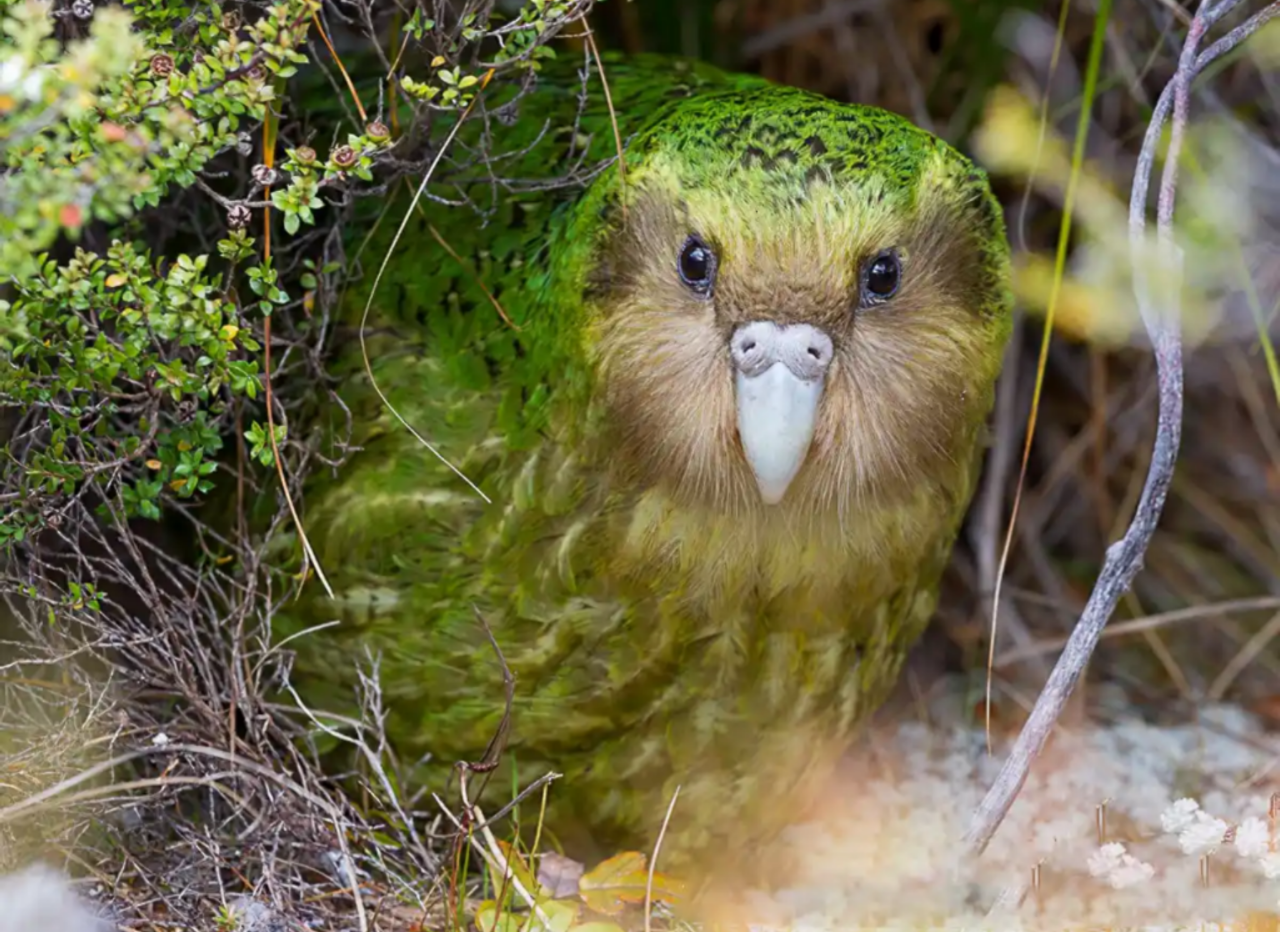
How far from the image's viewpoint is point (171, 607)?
225 centimetres

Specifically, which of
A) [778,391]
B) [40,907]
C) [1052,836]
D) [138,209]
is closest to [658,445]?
[778,391]

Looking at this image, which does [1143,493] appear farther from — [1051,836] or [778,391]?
[1051,836]

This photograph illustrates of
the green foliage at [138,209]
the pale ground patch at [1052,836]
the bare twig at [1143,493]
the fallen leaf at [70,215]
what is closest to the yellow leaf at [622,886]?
the pale ground patch at [1052,836]

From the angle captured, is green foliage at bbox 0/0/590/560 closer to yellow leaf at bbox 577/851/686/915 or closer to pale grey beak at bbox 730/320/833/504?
pale grey beak at bbox 730/320/833/504

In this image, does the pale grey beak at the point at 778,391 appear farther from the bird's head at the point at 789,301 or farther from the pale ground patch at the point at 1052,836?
the pale ground patch at the point at 1052,836

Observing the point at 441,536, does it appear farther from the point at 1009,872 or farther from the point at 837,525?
the point at 1009,872

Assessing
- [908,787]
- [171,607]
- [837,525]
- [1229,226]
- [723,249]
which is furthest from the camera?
[908,787]

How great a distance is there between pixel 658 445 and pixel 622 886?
670 mm

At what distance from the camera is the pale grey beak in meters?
1.81

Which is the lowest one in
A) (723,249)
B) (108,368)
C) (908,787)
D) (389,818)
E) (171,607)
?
(908,787)

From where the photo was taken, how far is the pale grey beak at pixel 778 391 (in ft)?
5.95

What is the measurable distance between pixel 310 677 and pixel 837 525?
882 millimetres

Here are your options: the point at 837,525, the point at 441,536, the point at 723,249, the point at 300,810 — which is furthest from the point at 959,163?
the point at 300,810

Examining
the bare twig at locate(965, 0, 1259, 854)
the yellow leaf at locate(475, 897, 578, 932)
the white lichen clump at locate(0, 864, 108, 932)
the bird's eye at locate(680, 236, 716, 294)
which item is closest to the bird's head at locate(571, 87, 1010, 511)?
the bird's eye at locate(680, 236, 716, 294)
